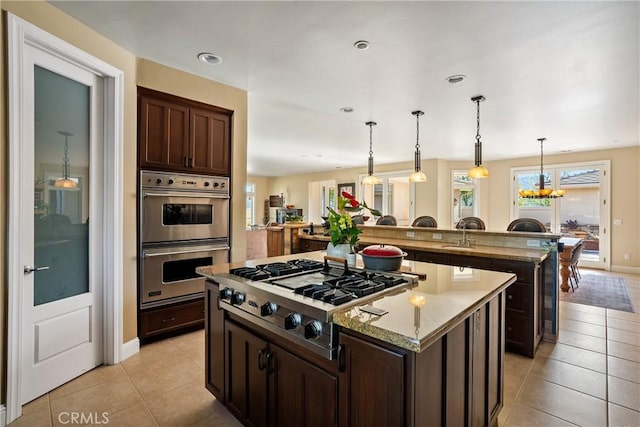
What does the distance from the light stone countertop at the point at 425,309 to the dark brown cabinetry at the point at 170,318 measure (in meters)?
1.38

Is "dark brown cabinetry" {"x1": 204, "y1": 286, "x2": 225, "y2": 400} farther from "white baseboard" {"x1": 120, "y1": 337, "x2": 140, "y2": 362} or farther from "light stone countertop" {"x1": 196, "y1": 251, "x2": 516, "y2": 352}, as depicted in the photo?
"white baseboard" {"x1": 120, "y1": 337, "x2": 140, "y2": 362}

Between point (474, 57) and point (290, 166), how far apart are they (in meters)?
7.35

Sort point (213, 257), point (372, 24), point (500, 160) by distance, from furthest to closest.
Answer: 1. point (500, 160)
2. point (213, 257)
3. point (372, 24)

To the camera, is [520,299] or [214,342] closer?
[214,342]

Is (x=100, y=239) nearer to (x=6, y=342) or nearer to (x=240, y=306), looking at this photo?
(x=6, y=342)

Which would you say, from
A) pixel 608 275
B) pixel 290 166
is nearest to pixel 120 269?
pixel 290 166

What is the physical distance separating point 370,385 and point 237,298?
837 mm

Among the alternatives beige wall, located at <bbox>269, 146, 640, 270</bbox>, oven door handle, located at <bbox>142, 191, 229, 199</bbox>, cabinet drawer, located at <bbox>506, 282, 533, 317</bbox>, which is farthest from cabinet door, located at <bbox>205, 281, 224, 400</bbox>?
beige wall, located at <bbox>269, 146, 640, 270</bbox>

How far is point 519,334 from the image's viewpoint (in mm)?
2844

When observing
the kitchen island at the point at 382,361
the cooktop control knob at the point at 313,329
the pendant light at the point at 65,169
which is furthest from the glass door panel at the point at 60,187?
the cooktop control knob at the point at 313,329

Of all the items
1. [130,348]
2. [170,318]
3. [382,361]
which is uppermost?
[382,361]

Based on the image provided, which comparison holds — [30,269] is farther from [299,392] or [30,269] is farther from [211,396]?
[299,392]

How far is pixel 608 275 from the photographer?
6.10 metres

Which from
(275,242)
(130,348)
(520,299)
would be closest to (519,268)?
(520,299)
